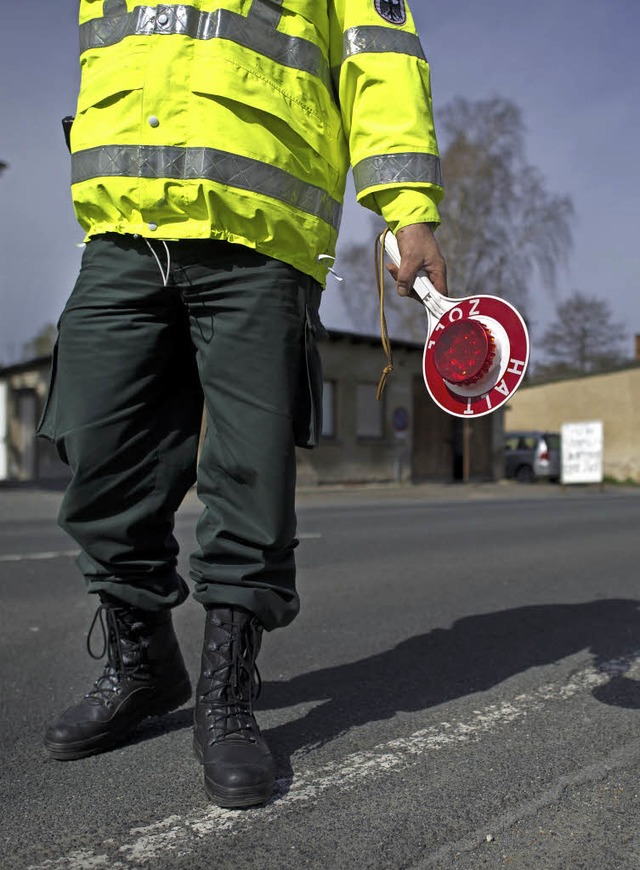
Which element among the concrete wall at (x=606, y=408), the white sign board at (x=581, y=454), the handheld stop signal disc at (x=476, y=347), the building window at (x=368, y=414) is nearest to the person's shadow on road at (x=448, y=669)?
the handheld stop signal disc at (x=476, y=347)

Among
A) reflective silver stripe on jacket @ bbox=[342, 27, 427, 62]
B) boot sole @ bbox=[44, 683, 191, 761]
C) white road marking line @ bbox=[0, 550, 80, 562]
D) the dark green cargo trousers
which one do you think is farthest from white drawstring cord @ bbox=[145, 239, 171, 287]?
white road marking line @ bbox=[0, 550, 80, 562]

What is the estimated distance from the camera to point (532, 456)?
81.1 feet

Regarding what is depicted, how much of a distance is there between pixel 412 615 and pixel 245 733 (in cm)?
209

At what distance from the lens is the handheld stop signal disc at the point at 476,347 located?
78.7 inches

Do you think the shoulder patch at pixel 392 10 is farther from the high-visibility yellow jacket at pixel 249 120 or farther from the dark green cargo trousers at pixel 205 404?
the dark green cargo trousers at pixel 205 404

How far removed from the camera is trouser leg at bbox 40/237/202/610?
197 cm

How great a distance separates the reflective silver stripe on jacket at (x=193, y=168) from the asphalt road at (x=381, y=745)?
127cm

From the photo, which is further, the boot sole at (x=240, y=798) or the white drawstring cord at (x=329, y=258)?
the white drawstring cord at (x=329, y=258)

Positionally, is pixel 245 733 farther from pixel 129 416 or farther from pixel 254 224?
pixel 254 224

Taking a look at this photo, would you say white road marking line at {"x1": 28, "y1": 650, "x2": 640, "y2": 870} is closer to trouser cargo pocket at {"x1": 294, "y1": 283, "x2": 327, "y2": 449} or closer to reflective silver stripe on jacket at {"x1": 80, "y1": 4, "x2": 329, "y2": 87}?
trouser cargo pocket at {"x1": 294, "y1": 283, "x2": 327, "y2": 449}

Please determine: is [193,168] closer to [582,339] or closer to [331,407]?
[331,407]

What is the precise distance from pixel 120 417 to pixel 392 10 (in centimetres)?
115

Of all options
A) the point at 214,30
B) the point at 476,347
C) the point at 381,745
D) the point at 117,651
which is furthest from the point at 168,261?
the point at 381,745

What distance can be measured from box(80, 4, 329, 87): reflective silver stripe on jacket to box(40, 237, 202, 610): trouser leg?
1.53 ft
